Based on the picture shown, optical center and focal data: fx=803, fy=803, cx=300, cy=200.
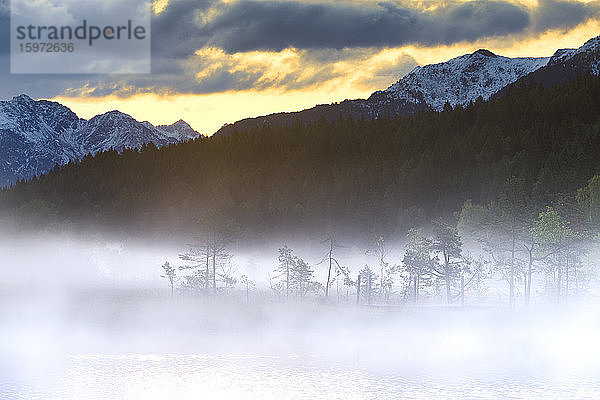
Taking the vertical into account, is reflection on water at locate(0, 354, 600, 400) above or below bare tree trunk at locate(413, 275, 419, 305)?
below

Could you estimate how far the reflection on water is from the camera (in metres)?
50.5

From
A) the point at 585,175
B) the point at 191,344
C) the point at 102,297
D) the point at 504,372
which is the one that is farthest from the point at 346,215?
the point at 504,372

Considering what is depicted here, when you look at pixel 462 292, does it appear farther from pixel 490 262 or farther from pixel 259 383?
pixel 259 383

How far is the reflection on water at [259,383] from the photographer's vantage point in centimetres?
5047

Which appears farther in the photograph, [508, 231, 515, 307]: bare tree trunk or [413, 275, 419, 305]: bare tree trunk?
[413, 275, 419, 305]: bare tree trunk

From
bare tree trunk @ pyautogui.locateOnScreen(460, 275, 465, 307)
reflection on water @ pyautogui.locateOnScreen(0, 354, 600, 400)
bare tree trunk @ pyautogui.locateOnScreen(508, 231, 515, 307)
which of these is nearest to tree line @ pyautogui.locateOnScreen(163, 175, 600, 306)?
bare tree trunk @ pyautogui.locateOnScreen(460, 275, 465, 307)

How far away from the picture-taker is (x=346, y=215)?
176000 mm

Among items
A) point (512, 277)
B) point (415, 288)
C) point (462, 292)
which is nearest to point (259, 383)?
point (512, 277)

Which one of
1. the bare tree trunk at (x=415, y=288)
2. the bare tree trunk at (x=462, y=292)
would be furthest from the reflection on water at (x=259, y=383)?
the bare tree trunk at (x=415, y=288)

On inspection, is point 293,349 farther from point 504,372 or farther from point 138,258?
point 138,258

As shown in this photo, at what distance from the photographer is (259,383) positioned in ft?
179

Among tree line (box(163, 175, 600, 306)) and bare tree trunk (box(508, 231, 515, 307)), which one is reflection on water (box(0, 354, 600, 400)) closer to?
tree line (box(163, 175, 600, 306))

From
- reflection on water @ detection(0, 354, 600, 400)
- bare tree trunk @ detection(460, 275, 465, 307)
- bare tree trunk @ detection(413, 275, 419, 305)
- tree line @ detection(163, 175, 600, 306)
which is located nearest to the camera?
reflection on water @ detection(0, 354, 600, 400)

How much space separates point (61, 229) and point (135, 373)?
145m
